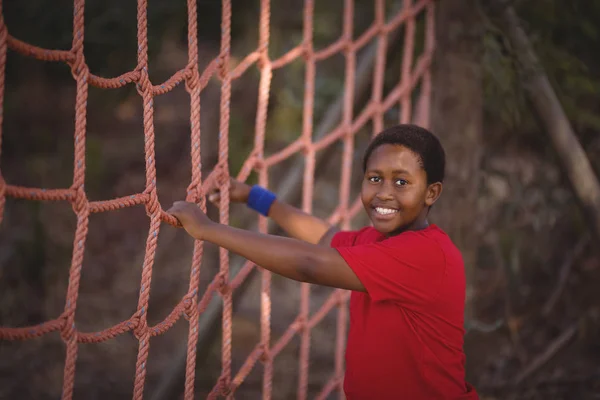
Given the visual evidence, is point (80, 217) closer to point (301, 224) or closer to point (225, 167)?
point (225, 167)

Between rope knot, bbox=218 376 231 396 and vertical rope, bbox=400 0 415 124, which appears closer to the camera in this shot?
rope knot, bbox=218 376 231 396

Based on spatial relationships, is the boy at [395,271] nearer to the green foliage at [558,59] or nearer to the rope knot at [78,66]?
the rope knot at [78,66]

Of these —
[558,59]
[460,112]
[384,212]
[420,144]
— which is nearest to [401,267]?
[384,212]

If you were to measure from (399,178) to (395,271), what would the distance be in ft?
0.56

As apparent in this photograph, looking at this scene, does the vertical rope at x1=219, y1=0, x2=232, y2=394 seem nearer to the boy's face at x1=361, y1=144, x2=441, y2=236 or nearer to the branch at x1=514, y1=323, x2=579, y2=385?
the boy's face at x1=361, y1=144, x2=441, y2=236

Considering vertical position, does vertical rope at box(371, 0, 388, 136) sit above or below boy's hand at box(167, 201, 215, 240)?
above

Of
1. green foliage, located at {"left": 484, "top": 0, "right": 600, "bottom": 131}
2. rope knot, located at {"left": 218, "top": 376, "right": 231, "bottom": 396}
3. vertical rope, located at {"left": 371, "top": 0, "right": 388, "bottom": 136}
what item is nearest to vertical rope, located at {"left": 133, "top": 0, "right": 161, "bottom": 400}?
rope knot, located at {"left": 218, "top": 376, "right": 231, "bottom": 396}

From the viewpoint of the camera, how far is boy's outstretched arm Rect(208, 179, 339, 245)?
47.5 inches

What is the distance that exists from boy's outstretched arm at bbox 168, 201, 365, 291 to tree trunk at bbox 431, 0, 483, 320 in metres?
0.51

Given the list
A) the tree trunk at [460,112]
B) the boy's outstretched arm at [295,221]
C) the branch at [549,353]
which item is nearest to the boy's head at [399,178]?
the boy's outstretched arm at [295,221]

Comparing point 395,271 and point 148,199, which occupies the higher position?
point 148,199

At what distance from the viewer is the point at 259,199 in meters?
1.23

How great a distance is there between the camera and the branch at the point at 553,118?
133 centimetres

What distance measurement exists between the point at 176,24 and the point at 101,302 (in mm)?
1802
